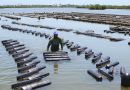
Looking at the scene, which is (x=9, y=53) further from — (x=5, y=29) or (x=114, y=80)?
(x=5, y=29)

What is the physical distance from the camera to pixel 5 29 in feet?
151

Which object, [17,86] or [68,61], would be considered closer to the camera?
[17,86]

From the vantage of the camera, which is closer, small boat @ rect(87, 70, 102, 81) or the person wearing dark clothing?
small boat @ rect(87, 70, 102, 81)

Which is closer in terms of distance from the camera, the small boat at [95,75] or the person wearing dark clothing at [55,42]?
the small boat at [95,75]

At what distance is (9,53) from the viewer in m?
25.2

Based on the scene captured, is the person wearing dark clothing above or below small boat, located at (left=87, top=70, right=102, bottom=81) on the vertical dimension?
above

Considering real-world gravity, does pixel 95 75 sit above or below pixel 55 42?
below

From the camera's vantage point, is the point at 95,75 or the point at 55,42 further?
the point at 55,42

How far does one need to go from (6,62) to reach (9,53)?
2.78 metres

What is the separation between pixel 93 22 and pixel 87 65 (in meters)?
36.3

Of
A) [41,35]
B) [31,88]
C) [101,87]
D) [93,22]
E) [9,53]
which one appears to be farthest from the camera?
[93,22]

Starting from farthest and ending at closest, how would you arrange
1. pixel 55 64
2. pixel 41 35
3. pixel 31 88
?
pixel 41 35 < pixel 55 64 < pixel 31 88

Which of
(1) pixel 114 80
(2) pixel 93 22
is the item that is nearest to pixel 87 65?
(1) pixel 114 80

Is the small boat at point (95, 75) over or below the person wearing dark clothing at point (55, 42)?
below
